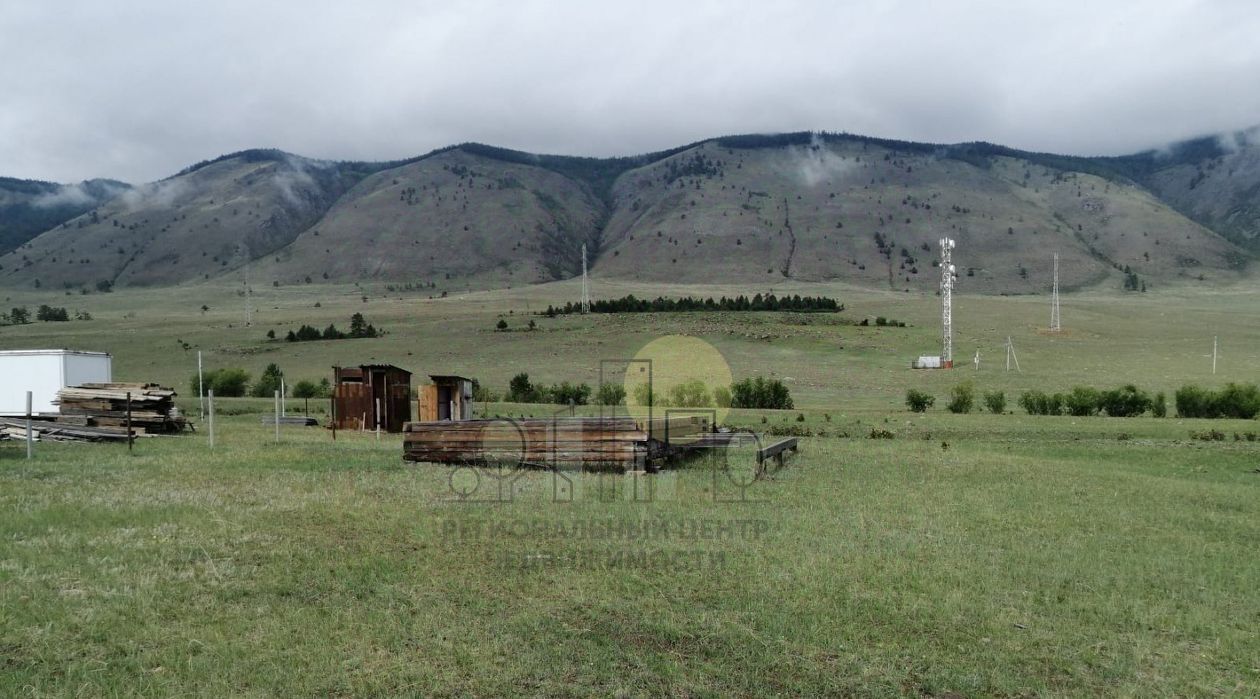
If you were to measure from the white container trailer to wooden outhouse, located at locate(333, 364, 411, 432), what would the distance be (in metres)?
7.99

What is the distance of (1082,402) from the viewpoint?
37.8 metres

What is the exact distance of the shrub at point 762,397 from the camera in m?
43.0

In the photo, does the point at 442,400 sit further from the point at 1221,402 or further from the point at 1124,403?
the point at 1221,402

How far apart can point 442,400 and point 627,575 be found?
19.3 metres

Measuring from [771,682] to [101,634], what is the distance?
222 inches

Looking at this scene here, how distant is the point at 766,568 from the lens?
10.2 metres

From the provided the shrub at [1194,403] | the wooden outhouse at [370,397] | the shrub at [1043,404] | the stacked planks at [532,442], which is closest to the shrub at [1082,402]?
the shrub at [1043,404]

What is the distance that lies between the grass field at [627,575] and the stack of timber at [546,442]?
0.75 metres

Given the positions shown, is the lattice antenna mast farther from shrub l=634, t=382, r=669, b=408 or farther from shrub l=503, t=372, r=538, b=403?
shrub l=634, t=382, r=669, b=408

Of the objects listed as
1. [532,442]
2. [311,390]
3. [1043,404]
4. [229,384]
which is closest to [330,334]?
[229,384]

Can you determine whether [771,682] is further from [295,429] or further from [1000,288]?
[1000,288]

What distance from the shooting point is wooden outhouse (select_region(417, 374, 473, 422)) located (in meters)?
28.0

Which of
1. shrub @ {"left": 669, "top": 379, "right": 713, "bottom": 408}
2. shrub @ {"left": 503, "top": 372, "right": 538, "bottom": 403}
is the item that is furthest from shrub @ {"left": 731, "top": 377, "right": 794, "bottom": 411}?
shrub @ {"left": 503, "top": 372, "right": 538, "bottom": 403}

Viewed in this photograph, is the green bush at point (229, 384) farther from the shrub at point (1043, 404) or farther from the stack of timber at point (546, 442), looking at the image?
the shrub at point (1043, 404)
